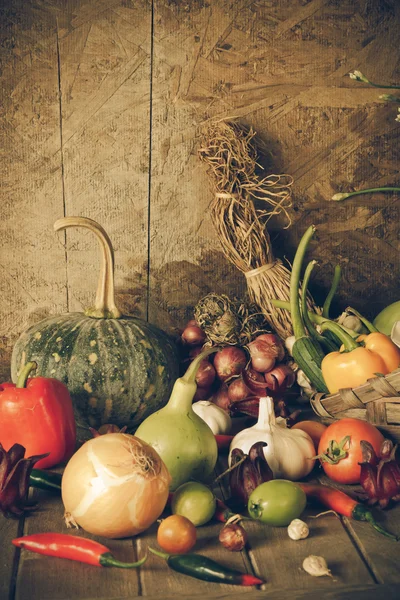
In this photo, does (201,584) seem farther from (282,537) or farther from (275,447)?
(275,447)

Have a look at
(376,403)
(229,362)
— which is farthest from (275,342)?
(376,403)

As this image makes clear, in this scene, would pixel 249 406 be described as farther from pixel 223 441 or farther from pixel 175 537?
pixel 175 537

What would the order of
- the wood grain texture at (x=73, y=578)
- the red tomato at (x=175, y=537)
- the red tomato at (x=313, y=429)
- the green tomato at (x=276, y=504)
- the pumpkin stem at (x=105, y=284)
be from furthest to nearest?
the pumpkin stem at (x=105, y=284)
the red tomato at (x=313, y=429)
the green tomato at (x=276, y=504)
the red tomato at (x=175, y=537)
the wood grain texture at (x=73, y=578)

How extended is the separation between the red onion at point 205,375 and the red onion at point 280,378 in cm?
19

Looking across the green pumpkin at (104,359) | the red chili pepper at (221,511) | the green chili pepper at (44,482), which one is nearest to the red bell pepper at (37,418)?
the green chili pepper at (44,482)

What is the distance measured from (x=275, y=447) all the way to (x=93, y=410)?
653mm

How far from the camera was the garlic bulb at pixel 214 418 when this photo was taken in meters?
1.99

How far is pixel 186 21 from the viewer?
7.71ft

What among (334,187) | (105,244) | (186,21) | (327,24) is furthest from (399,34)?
(105,244)

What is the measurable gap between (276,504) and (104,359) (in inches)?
31.7

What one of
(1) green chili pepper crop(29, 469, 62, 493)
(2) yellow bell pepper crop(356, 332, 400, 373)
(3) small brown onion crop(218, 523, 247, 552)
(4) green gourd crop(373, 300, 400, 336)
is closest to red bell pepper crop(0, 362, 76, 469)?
(1) green chili pepper crop(29, 469, 62, 493)

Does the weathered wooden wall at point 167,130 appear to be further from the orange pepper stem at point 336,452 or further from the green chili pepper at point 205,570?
the green chili pepper at point 205,570

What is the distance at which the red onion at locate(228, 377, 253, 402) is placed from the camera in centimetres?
223

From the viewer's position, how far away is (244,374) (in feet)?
7.39
